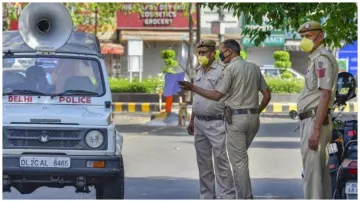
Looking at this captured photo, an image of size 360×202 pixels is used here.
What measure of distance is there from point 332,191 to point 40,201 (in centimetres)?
340

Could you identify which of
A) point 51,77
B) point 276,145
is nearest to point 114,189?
point 51,77

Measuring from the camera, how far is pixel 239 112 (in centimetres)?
1041

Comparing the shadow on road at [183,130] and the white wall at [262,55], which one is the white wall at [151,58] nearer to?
the white wall at [262,55]

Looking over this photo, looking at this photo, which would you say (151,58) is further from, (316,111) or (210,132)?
(316,111)

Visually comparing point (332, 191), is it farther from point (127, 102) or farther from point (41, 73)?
point (127, 102)

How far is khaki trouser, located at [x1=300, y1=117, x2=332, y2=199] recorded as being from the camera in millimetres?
8953

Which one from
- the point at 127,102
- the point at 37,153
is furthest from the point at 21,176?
the point at 127,102

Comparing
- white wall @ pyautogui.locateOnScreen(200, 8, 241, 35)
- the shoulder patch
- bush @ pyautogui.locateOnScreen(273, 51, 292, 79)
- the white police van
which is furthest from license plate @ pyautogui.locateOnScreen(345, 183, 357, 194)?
white wall @ pyautogui.locateOnScreen(200, 8, 241, 35)

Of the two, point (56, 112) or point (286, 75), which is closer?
point (56, 112)

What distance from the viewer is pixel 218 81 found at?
35.0ft

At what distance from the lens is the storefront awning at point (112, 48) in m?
46.8

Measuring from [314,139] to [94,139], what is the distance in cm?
260

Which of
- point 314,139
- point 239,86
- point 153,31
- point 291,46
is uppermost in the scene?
point 153,31

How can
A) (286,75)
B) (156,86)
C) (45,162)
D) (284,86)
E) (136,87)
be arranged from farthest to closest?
(286,75) → (136,87) → (156,86) → (284,86) → (45,162)
